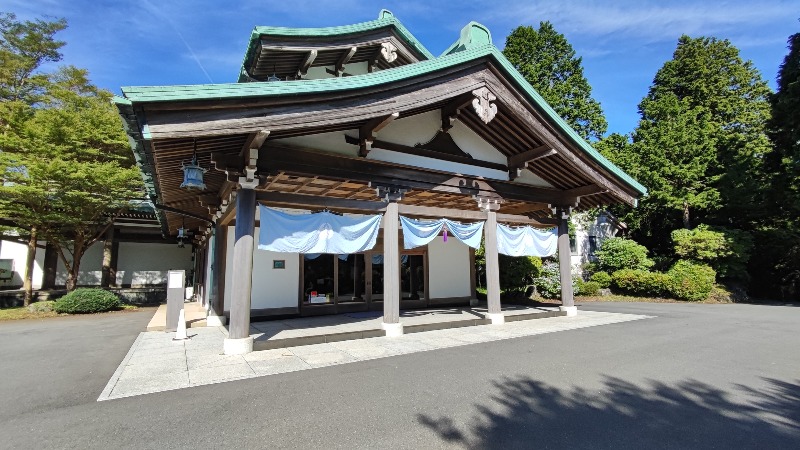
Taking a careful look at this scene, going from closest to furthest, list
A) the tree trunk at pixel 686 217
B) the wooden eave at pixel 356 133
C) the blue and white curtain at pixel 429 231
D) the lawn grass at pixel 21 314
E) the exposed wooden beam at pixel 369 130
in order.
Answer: the wooden eave at pixel 356 133 < the exposed wooden beam at pixel 369 130 < the blue and white curtain at pixel 429 231 < the lawn grass at pixel 21 314 < the tree trunk at pixel 686 217

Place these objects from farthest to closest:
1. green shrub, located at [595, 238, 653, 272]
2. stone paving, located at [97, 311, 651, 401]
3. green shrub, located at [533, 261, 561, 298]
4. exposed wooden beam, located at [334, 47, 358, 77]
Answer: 1. green shrub, located at [595, 238, 653, 272]
2. green shrub, located at [533, 261, 561, 298]
3. exposed wooden beam, located at [334, 47, 358, 77]
4. stone paving, located at [97, 311, 651, 401]

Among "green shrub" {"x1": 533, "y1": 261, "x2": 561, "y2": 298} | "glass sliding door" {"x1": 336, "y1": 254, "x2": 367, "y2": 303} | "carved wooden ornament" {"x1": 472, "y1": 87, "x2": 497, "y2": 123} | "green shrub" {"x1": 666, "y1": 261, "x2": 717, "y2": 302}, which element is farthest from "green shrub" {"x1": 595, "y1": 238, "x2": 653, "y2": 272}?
"carved wooden ornament" {"x1": 472, "y1": 87, "x2": 497, "y2": 123}

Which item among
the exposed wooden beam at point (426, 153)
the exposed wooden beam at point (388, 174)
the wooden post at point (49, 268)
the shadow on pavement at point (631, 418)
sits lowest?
the shadow on pavement at point (631, 418)

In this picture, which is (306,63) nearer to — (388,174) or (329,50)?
(329,50)

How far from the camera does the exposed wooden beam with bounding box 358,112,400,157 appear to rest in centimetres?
710

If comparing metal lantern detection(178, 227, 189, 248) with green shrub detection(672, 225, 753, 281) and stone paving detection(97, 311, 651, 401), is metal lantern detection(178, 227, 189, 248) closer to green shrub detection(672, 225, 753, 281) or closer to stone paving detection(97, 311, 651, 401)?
stone paving detection(97, 311, 651, 401)

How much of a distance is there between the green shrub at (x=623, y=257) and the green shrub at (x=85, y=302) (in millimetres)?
22695

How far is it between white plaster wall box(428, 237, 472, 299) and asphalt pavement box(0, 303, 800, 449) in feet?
21.2

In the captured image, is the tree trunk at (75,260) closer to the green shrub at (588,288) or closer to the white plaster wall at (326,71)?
the white plaster wall at (326,71)

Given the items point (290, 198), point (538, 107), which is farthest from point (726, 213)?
point (290, 198)

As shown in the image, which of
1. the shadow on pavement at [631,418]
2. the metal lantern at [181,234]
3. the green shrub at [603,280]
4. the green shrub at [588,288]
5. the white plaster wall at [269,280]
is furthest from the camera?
the green shrub at [603,280]

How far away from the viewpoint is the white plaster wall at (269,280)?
10164 millimetres

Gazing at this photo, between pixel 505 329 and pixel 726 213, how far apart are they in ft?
62.5

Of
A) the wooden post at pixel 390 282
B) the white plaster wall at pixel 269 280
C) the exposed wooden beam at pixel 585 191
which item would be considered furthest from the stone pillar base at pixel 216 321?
the exposed wooden beam at pixel 585 191
